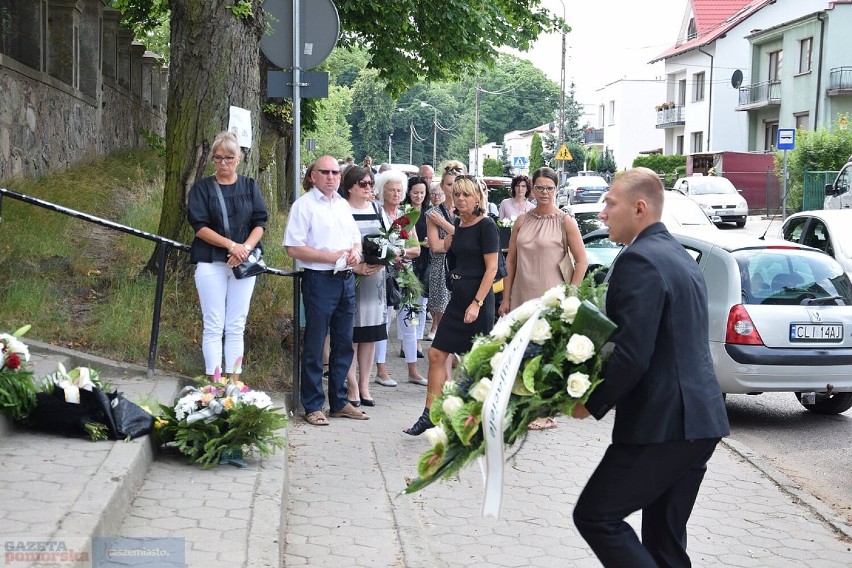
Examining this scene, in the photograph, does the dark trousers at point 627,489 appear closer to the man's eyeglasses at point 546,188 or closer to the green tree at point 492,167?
the man's eyeglasses at point 546,188

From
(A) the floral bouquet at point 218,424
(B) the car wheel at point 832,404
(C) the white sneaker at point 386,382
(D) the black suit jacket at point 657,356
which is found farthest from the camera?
(C) the white sneaker at point 386,382

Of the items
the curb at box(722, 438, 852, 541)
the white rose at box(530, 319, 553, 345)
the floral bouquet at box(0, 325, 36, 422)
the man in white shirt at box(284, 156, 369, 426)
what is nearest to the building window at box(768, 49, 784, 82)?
the curb at box(722, 438, 852, 541)

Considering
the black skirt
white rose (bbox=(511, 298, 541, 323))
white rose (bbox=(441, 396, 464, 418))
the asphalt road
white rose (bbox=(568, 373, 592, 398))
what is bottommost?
the asphalt road

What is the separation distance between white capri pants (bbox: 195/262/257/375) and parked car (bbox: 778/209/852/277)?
7239 millimetres

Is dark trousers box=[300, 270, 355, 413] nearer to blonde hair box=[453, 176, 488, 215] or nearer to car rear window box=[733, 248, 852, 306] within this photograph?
blonde hair box=[453, 176, 488, 215]

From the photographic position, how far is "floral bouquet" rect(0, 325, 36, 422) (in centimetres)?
577

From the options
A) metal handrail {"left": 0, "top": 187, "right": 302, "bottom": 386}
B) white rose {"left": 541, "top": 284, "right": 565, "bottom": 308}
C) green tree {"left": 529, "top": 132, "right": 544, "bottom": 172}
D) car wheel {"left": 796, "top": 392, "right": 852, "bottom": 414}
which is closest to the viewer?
white rose {"left": 541, "top": 284, "right": 565, "bottom": 308}

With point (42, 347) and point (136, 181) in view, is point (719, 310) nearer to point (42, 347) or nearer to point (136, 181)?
point (42, 347)

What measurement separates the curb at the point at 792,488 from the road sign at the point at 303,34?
4.79 metres

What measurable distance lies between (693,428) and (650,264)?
0.62 metres

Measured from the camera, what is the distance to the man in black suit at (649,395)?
12.1 ft

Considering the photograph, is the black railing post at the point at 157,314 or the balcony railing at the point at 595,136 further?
the balcony railing at the point at 595,136

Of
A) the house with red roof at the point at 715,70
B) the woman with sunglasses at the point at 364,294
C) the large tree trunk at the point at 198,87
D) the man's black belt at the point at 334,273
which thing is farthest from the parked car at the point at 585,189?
the man's black belt at the point at 334,273

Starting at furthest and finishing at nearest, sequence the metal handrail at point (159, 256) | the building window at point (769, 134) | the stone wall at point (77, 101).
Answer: the building window at point (769, 134) → the stone wall at point (77, 101) → the metal handrail at point (159, 256)
